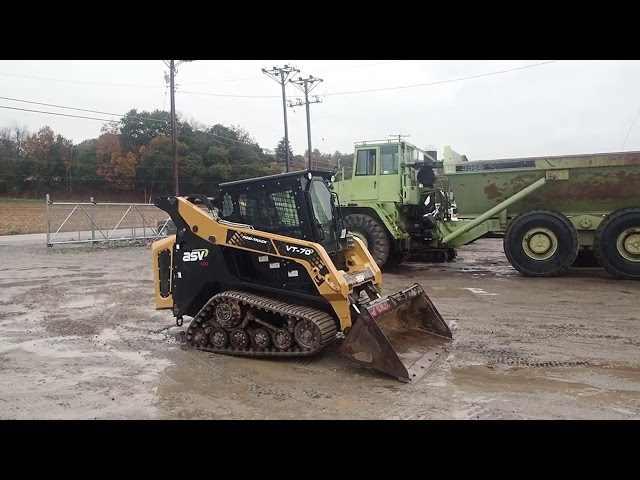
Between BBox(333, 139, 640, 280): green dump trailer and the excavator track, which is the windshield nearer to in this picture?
the excavator track

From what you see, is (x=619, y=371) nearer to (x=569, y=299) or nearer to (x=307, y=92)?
(x=569, y=299)

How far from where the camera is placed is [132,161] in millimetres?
47219

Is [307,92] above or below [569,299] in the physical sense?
above

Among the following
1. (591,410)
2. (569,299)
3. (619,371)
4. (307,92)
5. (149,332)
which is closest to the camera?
(591,410)

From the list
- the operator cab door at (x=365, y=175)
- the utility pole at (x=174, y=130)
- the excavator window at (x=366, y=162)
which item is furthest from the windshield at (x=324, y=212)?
the utility pole at (x=174, y=130)

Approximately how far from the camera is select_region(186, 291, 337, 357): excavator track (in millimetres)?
5746

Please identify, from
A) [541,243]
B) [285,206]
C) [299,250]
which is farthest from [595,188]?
[299,250]

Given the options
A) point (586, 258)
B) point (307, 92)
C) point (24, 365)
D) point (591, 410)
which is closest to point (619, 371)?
point (591, 410)

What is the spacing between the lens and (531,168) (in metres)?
11.9

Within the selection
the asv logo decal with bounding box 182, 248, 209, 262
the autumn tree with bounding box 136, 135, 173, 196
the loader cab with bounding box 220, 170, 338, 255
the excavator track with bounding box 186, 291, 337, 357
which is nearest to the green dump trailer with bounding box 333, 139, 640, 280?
the loader cab with bounding box 220, 170, 338, 255

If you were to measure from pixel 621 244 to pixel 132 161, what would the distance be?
42926mm

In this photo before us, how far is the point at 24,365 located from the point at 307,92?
35.3 metres

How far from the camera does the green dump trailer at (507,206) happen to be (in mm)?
11102

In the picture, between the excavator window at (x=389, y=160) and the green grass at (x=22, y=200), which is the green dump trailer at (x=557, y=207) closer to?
the excavator window at (x=389, y=160)
